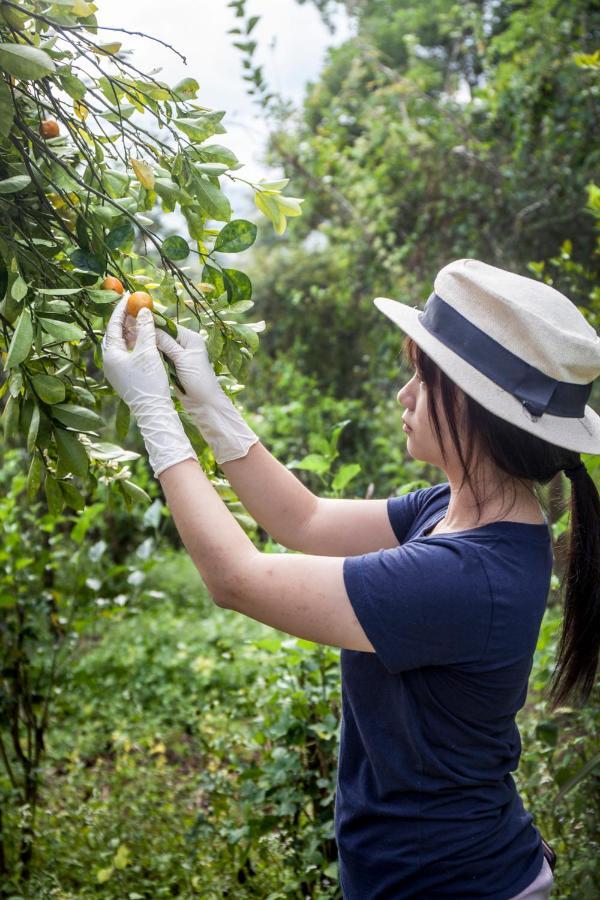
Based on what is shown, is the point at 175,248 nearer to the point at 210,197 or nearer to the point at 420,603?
the point at 210,197

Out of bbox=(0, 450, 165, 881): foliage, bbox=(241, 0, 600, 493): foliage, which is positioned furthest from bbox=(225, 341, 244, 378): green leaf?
bbox=(241, 0, 600, 493): foliage

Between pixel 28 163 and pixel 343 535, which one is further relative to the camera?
pixel 343 535

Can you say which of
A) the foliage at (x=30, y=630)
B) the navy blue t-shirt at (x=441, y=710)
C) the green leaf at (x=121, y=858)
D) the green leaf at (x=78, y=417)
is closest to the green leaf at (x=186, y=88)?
the green leaf at (x=78, y=417)

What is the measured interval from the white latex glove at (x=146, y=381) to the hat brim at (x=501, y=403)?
0.36 m

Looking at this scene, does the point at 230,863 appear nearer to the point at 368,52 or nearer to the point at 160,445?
the point at 160,445

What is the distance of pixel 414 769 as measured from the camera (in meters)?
1.26

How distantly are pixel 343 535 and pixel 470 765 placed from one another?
47 cm

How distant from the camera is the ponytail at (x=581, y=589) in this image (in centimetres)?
138

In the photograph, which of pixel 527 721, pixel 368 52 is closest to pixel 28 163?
pixel 527 721

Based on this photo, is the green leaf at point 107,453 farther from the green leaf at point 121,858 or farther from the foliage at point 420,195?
the foliage at point 420,195

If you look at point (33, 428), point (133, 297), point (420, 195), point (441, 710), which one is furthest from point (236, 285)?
point (420, 195)

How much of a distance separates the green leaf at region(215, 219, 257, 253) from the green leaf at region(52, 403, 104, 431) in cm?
30

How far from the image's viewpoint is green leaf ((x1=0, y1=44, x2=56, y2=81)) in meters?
1.00

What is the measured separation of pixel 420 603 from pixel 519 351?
1.23 ft
